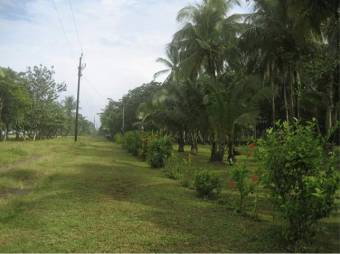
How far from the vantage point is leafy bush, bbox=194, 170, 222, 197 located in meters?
10.0

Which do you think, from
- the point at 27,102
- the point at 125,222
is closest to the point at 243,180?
the point at 125,222

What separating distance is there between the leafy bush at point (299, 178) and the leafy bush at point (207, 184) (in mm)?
3867

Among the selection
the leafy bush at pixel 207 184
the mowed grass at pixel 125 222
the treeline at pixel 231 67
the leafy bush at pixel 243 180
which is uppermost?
the treeline at pixel 231 67

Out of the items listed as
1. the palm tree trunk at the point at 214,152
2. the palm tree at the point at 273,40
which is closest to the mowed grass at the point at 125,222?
the palm tree trunk at the point at 214,152

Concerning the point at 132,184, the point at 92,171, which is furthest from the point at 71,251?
the point at 92,171

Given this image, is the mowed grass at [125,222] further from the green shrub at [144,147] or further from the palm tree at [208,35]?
the palm tree at [208,35]

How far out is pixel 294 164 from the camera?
19.3 feet

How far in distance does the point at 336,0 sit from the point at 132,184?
9127mm

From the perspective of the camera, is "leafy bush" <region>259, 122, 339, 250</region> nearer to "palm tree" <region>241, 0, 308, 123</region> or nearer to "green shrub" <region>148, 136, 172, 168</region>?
"green shrub" <region>148, 136, 172, 168</region>

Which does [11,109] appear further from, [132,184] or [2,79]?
[132,184]

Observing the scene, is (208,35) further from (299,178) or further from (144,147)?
(299,178)

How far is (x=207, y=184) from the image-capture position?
10.0 m

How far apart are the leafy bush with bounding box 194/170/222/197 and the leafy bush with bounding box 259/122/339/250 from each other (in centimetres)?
387

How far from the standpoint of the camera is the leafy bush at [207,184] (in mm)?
10039
